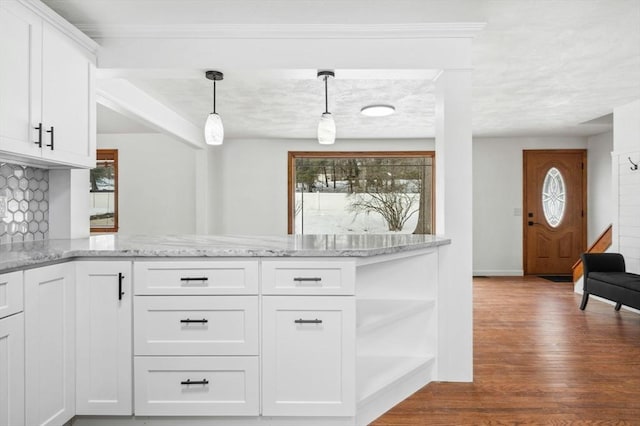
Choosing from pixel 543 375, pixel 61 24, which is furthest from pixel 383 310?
pixel 61 24

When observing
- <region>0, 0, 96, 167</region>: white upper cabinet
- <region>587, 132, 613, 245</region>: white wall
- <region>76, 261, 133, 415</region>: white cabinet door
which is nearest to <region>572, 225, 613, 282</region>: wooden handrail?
<region>587, 132, 613, 245</region>: white wall

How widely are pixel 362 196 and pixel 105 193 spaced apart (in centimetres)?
424

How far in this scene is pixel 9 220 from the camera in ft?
7.61

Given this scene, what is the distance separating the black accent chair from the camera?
379cm

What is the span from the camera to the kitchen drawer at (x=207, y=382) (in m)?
1.98

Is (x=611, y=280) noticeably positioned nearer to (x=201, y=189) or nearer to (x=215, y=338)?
(x=215, y=338)

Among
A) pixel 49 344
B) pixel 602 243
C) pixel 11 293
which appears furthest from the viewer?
pixel 602 243

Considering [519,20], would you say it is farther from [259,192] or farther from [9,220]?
[259,192]

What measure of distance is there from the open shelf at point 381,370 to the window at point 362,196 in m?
4.64

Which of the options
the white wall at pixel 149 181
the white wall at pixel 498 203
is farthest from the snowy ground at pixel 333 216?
the white wall at pixel 149 181

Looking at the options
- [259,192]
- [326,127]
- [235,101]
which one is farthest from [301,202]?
[326,127]

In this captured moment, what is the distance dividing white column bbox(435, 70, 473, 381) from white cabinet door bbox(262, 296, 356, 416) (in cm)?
88

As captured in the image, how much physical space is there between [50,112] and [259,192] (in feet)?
15.6

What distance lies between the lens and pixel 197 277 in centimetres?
198
